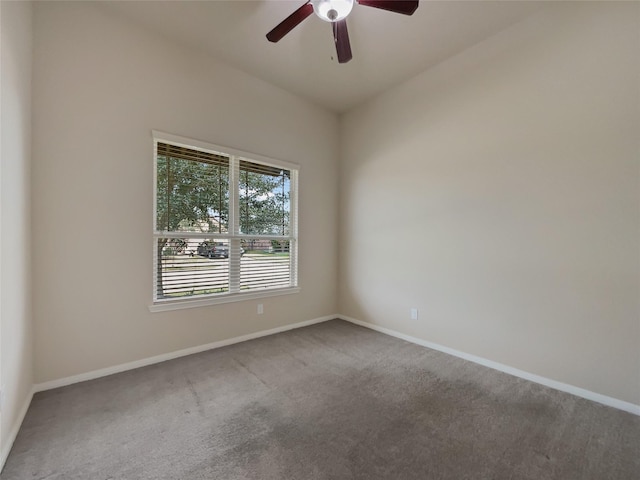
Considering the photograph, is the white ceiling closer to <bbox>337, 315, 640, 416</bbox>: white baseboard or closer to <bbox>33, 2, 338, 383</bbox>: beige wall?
<bbox>33, 2, 338, 383</bbox>: beige wall

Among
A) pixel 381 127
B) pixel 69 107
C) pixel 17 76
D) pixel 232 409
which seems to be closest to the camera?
pixel 17 76

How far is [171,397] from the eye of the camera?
213 centimetres

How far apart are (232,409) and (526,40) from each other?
3.84 meters

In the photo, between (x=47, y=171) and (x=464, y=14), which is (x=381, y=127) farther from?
(x=47, y=171)

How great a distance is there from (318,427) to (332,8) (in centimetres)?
270

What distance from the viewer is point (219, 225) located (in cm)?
314

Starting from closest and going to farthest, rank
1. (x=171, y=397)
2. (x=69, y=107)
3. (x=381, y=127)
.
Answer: (x=171, y=397)
(x=69, y=107)
(x=381, y=127)

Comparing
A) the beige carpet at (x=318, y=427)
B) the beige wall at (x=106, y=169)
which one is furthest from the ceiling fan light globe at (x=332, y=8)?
the beige carpet at (x=318, y=427)

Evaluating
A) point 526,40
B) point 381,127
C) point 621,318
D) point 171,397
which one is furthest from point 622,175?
point 171,397

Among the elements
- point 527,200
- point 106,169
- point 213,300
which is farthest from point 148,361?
point 527,200

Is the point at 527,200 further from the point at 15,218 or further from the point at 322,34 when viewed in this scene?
the point at 15,218

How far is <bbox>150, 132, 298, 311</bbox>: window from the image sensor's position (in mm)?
2803

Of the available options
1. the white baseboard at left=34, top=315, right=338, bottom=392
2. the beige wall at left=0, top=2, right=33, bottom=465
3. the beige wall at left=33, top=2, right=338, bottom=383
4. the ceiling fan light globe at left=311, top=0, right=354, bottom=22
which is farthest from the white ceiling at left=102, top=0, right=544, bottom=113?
the white baseboard at left=34, top=315, right=338, bottom=392

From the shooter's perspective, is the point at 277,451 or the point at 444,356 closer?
the point at 277,451
